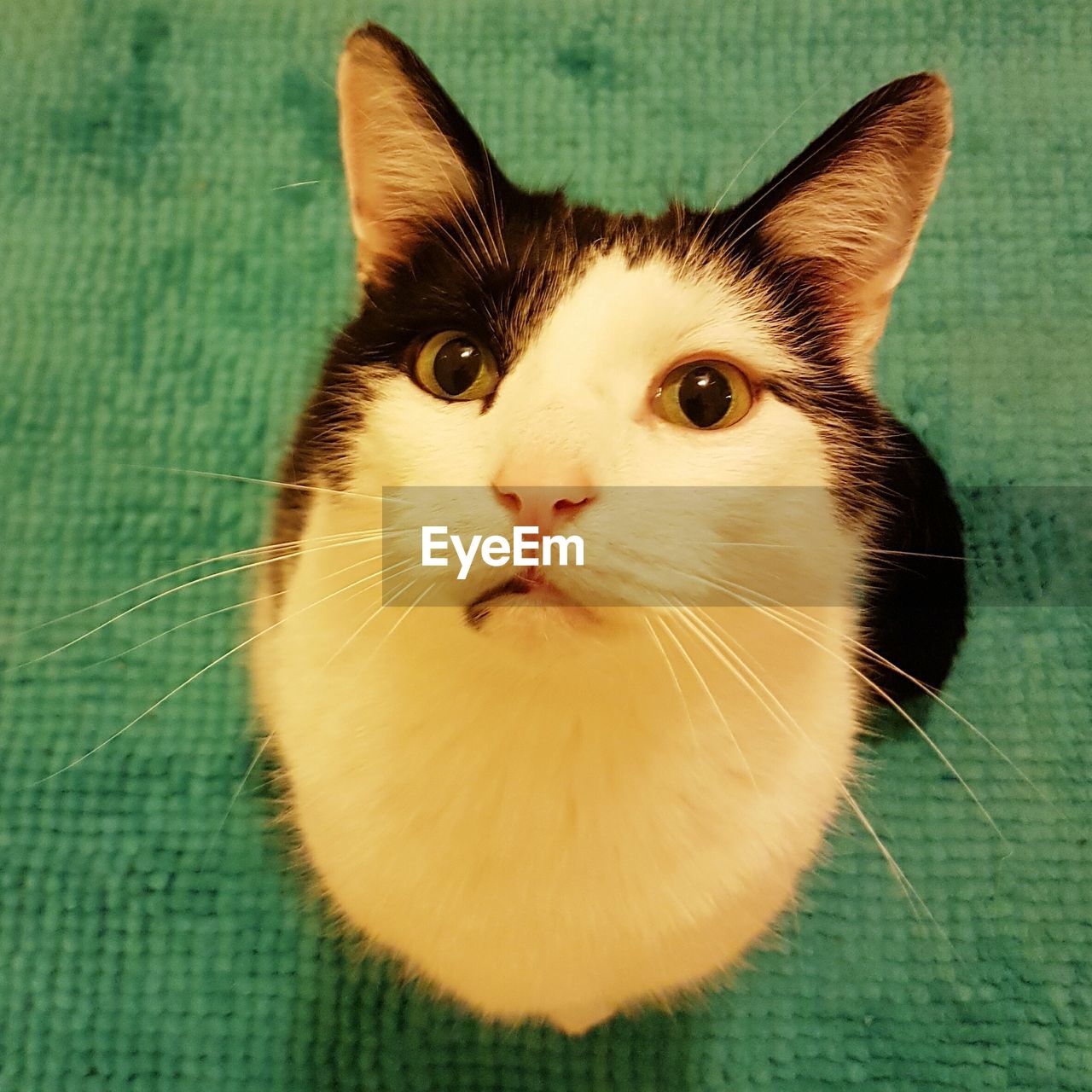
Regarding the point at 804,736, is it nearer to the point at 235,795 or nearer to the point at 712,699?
the point at 712,699

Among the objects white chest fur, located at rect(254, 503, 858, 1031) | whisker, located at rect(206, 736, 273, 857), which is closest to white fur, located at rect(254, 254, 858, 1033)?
white chest fur, located at rect(254, 503, 858, 1031)

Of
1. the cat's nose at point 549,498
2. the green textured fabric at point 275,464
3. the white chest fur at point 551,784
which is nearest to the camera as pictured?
the cat's nose at point 549,498

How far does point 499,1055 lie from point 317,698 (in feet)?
1.08

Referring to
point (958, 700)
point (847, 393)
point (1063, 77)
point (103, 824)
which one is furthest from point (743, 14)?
point (103, 824)

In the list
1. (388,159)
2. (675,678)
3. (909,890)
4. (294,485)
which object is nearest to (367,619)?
(294,485)

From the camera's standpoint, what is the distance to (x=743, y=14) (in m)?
0.94

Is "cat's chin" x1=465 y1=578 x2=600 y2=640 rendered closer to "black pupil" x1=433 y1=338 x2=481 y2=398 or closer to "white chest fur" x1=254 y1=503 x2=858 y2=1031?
"white chest fur" x1=254 y1=503 x2=858 y2=1031

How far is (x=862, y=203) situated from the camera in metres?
0.54

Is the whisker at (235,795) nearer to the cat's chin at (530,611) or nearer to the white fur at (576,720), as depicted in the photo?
the white fur at (576,720)

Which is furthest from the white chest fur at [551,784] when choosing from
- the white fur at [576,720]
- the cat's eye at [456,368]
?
the cat's eye at [456,368]

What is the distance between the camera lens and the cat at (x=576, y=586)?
0.49 meters

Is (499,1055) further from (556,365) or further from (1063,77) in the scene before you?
(1063,77)

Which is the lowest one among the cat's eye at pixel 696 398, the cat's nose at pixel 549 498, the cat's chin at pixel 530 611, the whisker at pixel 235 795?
the whisker at pixel 235 795

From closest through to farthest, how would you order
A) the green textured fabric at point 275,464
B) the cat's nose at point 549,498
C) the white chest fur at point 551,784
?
the cat's nose at point 549,498
the white chest fur at point 551,784
the green textured fabric at point 275,464
